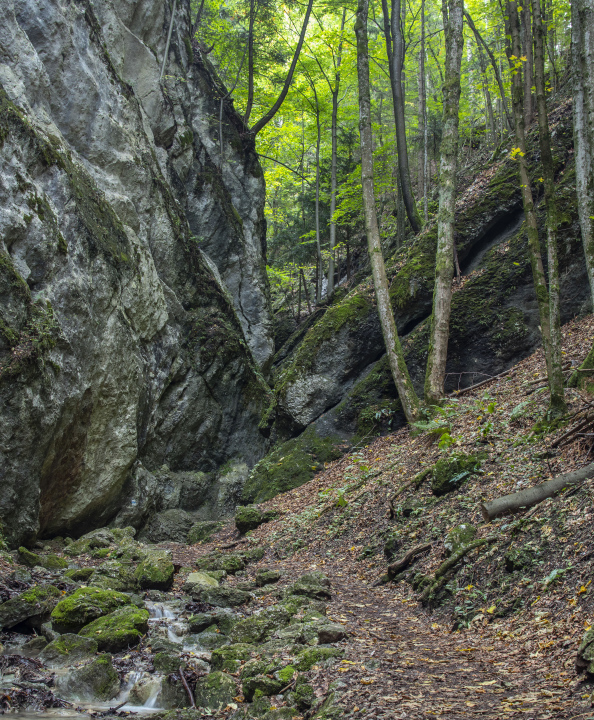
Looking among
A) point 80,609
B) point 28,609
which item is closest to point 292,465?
point 80,609

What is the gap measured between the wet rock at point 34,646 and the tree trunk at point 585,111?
24.8 feet

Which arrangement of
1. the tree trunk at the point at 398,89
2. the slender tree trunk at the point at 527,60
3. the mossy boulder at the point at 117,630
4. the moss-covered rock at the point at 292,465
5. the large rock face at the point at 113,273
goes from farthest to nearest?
the tree trunk at the point at 398,89
the moss-covered rock at the point at 292,465
the slender tree trunk at the point at 527,60
the large rock face at the point at 113,273
the mossy boulder at the point at 117,630

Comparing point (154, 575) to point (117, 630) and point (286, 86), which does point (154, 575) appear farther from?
point (286, 86)

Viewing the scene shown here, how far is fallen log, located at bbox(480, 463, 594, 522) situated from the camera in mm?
4988

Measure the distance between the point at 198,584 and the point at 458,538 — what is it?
4054 millimetres

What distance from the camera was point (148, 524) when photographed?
1290cm

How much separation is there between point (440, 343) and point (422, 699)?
7798mm

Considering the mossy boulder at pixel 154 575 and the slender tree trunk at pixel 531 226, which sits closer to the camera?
the slender tree trunk at pixel 531 226

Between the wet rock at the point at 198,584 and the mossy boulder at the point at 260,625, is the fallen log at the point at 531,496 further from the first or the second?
the wet rock at the point at 198,584

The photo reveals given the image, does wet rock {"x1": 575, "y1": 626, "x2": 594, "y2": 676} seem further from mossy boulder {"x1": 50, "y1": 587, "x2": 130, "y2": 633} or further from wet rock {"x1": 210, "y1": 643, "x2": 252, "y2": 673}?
mossy boulder {"x1": 50, "y1": 587, "x2": 130, "y2": 633}

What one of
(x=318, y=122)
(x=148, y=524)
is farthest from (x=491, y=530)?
(x=318, y=122)

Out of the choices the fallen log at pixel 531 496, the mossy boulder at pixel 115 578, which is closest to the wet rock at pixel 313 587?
the fallen log at pixel 531 496

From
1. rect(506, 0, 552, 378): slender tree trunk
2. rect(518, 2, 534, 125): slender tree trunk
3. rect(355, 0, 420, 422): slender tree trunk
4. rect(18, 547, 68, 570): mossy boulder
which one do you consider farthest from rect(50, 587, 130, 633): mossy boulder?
rect(518, 2, 534, 125): slender tree trunk

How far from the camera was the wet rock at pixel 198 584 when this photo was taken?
7.19 metres
